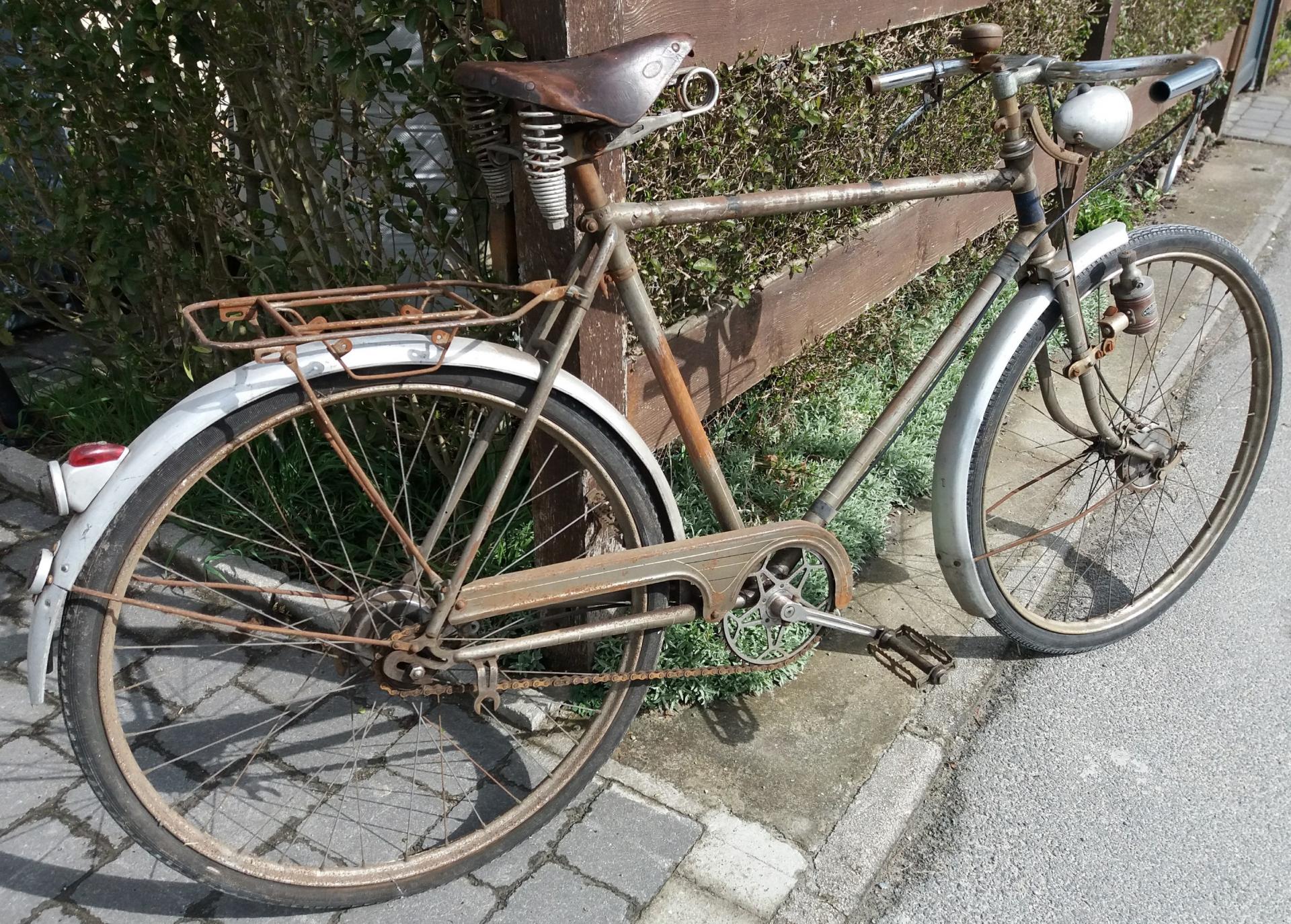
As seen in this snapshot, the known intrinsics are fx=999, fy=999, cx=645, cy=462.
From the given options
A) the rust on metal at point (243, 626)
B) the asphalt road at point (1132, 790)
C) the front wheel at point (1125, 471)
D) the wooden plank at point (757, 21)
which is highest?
the wooden plank at point (757, 21)

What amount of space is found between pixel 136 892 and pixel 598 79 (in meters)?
1.95

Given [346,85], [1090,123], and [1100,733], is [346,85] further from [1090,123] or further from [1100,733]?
[1100,733]

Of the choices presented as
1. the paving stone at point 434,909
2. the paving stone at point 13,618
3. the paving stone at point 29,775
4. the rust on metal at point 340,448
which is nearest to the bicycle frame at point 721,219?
the rust on metal at point 340,448

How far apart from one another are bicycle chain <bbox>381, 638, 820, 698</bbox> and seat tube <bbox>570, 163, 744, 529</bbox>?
1.21ft

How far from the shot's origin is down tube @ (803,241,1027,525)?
7.93 ft

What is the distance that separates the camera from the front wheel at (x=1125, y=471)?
8.61 feet

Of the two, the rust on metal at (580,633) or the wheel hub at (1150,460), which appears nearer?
the rust on metal at (580,633)

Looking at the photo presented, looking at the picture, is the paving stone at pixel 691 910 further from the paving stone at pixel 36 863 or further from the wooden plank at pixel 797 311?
the paving stone at pixel 36 863

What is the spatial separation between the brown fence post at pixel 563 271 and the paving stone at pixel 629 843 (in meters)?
0.43

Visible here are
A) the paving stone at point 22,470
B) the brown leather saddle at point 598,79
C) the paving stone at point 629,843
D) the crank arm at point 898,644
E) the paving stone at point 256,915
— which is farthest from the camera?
the paving stone at point 22,470

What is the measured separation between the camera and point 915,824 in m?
2.40

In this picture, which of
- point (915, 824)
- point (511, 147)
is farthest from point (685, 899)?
point (511, 147)

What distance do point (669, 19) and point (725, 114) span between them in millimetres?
456

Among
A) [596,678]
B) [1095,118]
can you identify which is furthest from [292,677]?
[1095,118]
